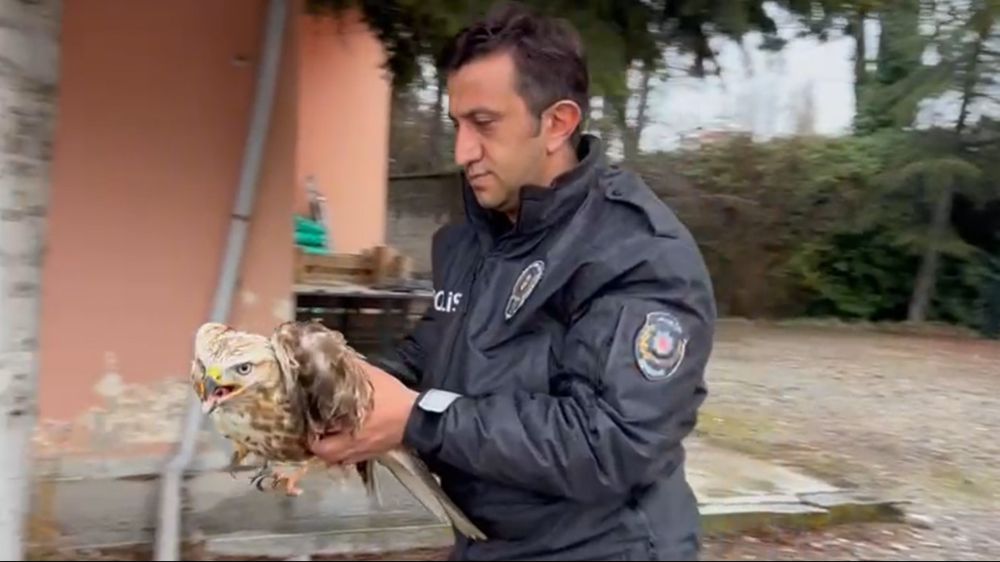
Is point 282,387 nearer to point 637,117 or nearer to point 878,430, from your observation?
point 637,117

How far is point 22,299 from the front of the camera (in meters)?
2.05

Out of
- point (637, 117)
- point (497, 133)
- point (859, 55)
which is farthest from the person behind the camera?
point (859, 55)

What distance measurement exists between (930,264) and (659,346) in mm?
10785

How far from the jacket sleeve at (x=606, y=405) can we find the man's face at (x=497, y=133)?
221mm

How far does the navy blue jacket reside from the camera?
1.48 metres

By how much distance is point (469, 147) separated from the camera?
171 cm

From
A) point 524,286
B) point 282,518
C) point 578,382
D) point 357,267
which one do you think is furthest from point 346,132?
point 578,382

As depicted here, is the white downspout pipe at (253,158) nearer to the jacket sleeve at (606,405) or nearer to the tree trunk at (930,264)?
the jacket sleeve at (606,405)

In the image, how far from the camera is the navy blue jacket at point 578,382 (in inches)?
58.4

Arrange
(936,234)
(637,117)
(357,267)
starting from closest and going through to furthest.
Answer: (637,117)
(357,267)
(936,234)

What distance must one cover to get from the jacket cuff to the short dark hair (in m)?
0.42

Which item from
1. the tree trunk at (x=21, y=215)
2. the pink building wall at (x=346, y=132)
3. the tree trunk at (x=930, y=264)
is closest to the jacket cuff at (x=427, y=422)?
the tree trunk at (x=21, y=215)

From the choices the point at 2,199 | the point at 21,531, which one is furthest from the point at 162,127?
the point at 21,531

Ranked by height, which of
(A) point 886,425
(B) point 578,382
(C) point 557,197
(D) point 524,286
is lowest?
(A) point 886,425
